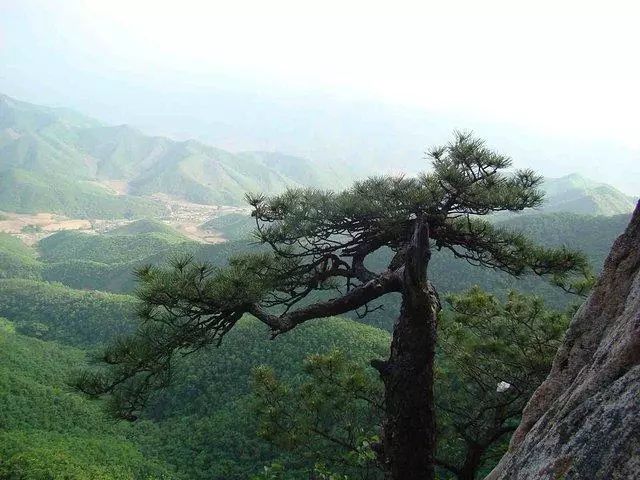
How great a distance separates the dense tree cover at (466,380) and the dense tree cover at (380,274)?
46.6 inches

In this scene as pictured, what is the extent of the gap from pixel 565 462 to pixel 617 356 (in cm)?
62

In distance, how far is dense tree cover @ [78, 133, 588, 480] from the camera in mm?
4176

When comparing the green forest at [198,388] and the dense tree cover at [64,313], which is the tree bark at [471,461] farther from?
the dense tree cover at [64,313]

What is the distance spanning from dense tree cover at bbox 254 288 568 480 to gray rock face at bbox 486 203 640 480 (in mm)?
2549

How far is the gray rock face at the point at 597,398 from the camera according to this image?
189cm

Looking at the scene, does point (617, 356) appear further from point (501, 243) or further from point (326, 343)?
point (326, 343)

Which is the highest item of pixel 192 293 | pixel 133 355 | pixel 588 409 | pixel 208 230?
pixel 588 409

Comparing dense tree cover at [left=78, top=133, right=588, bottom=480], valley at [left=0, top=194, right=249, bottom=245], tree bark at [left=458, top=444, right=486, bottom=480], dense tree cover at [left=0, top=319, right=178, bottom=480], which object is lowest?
valley at [left=0, top=194, right=249, bottom=245]

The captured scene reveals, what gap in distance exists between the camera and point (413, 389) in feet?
13.8

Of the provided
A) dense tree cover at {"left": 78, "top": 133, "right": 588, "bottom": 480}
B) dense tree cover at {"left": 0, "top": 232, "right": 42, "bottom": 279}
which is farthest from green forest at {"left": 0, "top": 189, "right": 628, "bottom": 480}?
dense tree cover at {"left": 0, "top": 232, "right": 42, "bottom": 279}

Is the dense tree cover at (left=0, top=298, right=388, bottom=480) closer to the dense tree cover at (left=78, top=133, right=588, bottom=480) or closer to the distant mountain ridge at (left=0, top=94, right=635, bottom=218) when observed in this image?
the dense tree cover at (left=78, top=133, right=588, bottom=480)

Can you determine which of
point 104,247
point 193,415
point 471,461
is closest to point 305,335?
point 193,415

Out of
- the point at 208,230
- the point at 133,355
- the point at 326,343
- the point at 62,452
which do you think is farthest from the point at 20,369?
the point at 208,230

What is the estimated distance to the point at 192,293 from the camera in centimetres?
425
